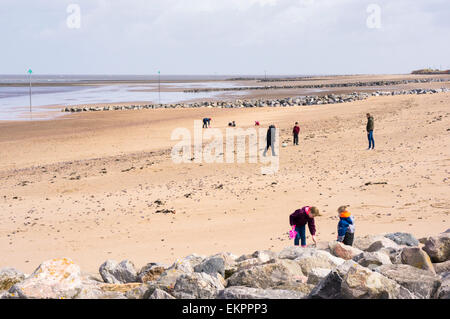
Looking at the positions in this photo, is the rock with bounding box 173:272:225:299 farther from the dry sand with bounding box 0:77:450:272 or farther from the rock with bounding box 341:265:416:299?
the dry sand with bounding box 0:77:450:272

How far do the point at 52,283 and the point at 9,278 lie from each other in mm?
1397

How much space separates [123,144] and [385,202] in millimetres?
20068

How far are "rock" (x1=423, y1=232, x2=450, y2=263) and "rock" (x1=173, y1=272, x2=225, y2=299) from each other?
11.7 ft

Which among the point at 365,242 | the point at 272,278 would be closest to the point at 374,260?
the point at 272,278

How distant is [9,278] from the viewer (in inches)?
309

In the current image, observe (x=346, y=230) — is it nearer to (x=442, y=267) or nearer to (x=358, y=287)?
(x=442, y=267)

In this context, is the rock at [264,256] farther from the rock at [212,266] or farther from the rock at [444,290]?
the rock at [444,290]

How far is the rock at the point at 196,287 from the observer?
664cm

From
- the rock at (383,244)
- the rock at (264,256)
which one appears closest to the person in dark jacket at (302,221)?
the rock at (383,244)

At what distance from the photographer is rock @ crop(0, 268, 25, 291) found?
777 cm

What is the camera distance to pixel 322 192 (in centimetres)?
1556

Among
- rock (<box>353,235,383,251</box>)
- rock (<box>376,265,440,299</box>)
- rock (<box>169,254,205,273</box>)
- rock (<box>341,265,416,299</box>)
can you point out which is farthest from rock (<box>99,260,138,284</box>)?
rock (<box>353,235,383,251</box>)
